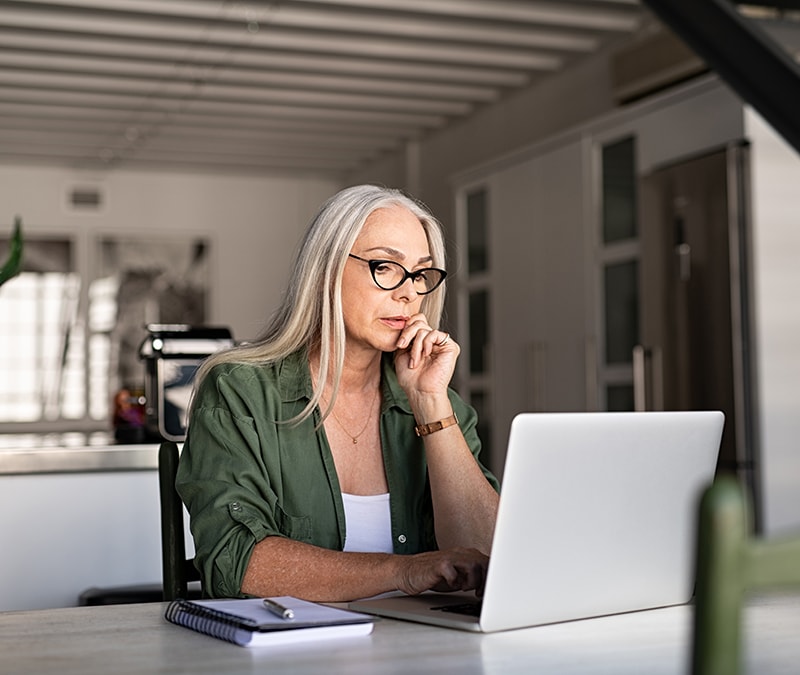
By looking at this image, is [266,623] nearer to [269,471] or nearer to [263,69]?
[269,471]

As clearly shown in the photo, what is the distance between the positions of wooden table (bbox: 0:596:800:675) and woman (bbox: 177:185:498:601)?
0.42m

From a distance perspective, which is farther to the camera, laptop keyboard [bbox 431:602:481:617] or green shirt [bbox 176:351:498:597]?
green shirt [bbox 176:351:498:597]

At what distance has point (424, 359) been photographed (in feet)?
6.68

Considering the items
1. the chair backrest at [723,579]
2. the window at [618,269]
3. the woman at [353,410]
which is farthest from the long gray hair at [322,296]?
the window at [618,269]

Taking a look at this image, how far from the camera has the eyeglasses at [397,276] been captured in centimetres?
196

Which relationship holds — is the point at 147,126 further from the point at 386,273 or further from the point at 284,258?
the point at 386,273

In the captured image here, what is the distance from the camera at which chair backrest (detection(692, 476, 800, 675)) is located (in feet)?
2.05

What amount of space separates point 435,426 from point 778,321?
2.69m

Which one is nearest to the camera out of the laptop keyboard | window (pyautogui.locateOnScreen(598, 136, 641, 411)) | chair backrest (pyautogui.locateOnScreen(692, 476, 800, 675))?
chair backrest (pyautogui.locateOnScreen(692, 476, 800, 675))

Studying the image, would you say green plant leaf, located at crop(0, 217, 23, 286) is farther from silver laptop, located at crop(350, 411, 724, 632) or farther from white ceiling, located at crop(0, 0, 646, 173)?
white ceiling, located at crop(0, 0, 646, 173)

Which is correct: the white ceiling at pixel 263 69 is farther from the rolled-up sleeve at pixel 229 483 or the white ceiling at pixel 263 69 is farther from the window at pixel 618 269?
the rolled-up sleeve at pixel 229 483

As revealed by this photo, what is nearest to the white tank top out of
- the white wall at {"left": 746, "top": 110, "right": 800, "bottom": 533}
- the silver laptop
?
the silver laptop

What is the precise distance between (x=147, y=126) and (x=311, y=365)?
678 cm

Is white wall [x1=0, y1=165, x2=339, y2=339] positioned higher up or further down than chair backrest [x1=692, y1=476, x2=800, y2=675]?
higher up
